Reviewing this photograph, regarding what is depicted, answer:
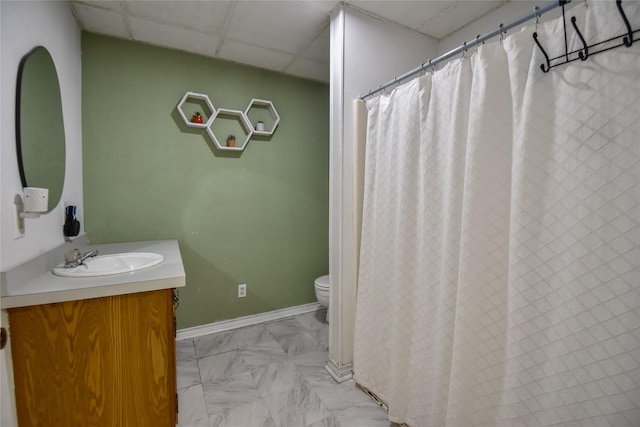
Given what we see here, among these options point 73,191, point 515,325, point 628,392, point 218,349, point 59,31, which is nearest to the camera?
point 628,392

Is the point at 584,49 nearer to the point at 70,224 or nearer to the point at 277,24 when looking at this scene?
the point at 277,24

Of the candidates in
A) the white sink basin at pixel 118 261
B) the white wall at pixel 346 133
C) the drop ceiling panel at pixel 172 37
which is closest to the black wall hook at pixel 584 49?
the white wall at pixel 346 133

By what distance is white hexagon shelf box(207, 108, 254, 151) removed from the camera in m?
2.35

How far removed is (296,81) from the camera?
107 inches

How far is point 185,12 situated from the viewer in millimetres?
1812

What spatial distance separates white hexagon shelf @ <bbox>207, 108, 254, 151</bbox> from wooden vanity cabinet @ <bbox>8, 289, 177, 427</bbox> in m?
1.45

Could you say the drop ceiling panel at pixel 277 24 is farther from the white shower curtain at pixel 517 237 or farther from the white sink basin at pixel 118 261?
the white sink basin at pixel 118 261

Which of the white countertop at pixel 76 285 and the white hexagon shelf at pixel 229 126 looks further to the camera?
the white hexagon shelf at pixel 229 126

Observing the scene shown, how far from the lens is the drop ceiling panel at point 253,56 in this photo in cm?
221

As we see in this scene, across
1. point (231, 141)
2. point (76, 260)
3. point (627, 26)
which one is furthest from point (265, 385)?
point (627, 26)

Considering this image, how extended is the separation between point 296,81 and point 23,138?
6.67 ft

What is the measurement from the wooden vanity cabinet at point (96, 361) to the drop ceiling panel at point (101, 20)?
1.79 meters

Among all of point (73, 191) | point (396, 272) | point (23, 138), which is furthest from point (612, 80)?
point (73, 191)

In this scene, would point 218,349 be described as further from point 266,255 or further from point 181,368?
point 266,255
